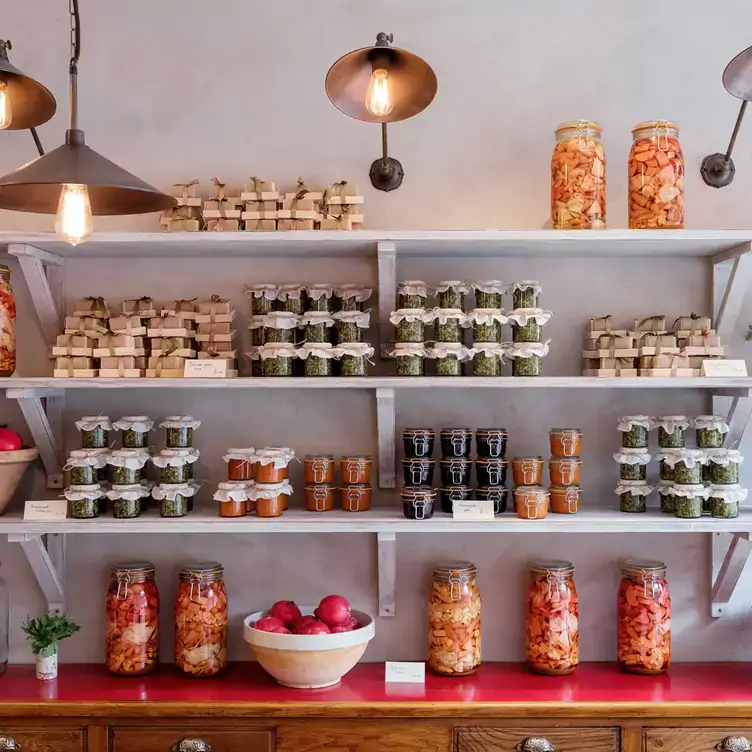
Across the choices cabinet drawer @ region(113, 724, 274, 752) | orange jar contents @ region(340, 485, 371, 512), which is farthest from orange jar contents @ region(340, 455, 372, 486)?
cabinet drawer @ region(113, 724, 274, 752)

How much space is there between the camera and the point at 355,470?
218cm

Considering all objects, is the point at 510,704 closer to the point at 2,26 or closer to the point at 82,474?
the point at 82,474

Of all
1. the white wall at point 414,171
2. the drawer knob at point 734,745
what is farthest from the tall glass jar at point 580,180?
the drawer knob at point 734,745

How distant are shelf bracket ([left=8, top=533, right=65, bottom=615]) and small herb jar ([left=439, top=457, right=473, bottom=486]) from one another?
105cm

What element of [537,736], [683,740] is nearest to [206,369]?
[537,736]

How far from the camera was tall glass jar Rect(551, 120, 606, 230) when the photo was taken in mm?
2082

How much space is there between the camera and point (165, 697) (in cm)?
201

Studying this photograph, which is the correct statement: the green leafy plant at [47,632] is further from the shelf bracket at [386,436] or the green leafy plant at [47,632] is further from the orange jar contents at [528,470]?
the orange jar contents at [528,470]

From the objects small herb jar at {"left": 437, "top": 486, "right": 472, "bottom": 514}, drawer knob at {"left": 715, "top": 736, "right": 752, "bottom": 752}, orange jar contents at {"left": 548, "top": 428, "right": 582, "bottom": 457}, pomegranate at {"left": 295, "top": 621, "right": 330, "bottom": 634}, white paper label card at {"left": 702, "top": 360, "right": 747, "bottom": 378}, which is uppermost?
white paper label card at {"left": 702, "top": 360, "right": 747, "bottom": 378}

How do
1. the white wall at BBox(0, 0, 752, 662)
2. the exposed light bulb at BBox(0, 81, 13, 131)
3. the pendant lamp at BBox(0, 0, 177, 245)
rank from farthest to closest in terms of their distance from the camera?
the white wall at BBox(0, 0, 752, 662) → the exposed light bulb at BBox(0, 81, 13, 131) → the pendant lamp at BBox(0, 0, 177, 245)

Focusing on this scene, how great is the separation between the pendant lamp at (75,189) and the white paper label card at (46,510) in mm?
876

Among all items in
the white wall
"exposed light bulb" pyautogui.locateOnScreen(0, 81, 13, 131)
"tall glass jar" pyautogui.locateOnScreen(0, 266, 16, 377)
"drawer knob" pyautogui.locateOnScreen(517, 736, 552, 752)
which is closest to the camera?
"exposed light bulb" pyautogui.locateOnScreen(0, 81, 13, 131)

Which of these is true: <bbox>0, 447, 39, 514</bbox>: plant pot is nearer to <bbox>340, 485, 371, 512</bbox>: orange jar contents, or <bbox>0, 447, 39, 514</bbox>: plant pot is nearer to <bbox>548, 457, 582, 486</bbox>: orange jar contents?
<bbox>340, 485, 371, 512</bbox>: orange jar contents

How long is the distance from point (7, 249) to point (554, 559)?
5.50ft
